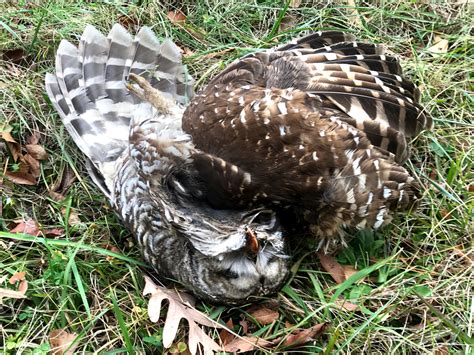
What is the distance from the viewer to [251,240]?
2520mm

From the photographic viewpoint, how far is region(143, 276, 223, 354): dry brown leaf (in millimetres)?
2688

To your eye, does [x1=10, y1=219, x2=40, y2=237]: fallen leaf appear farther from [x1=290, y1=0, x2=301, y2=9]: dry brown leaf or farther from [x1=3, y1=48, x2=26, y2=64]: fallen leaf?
[x1=290, y1=0, x2=301, y2=9]: dry brown leaf

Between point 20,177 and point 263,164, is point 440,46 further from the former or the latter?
point 20,177

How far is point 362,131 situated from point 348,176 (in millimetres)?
250

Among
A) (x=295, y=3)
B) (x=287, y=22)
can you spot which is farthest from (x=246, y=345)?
(x=295, y=3)

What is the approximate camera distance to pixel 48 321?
2.86 metres

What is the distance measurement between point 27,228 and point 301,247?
148 cm

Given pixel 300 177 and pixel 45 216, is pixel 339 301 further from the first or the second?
pixel 45 216

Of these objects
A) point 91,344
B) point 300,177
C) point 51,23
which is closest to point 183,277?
point 91,344

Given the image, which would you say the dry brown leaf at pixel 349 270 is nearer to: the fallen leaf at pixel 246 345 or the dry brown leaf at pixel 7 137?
the fallen leaf at pixel 246 345

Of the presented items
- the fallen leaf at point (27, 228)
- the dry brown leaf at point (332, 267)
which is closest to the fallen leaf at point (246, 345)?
the dry brown leaf at point (332, 267)

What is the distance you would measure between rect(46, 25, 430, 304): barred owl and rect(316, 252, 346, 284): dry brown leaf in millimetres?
87

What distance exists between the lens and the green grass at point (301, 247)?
2.75 metres

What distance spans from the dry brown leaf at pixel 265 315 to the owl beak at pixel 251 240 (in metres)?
0.42
